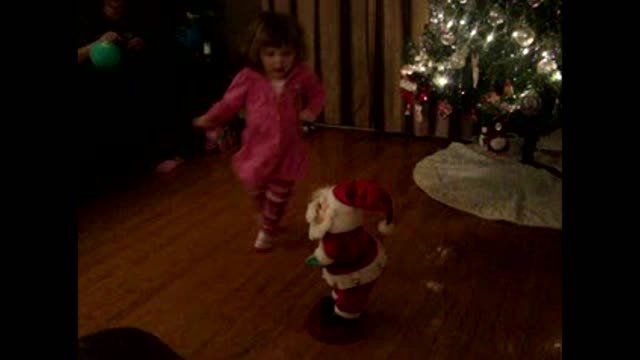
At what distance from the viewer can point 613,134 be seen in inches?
16.8

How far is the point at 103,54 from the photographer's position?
281 centimetres

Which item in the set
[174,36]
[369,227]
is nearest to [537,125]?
[369,227]

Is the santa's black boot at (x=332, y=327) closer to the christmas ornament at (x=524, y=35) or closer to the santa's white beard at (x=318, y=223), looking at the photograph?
the santa's white beard at (x=318, y=223)

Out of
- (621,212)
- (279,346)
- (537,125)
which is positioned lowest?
(279,346)

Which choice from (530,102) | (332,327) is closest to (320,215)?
(332,327)

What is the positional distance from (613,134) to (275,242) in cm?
203

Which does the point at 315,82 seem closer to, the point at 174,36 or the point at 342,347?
the point at 342,347

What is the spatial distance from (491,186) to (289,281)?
3.56 ft

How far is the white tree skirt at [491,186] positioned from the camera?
255 cm

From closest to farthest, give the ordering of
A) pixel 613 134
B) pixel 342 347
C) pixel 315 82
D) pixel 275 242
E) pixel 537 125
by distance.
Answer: pixel 613 134
pixel 342 347
pixel 315 82
pixel 275 242
pixel 537 125

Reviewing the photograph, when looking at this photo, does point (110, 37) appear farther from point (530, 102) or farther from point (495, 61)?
point (530, 102)

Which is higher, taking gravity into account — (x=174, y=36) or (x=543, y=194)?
(x=174, y=36)

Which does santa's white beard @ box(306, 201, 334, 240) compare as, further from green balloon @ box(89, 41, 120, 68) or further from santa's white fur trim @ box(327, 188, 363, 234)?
green balloon @ box(89, 41, 120, 68)

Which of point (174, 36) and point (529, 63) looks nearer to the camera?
point (529, 63)
